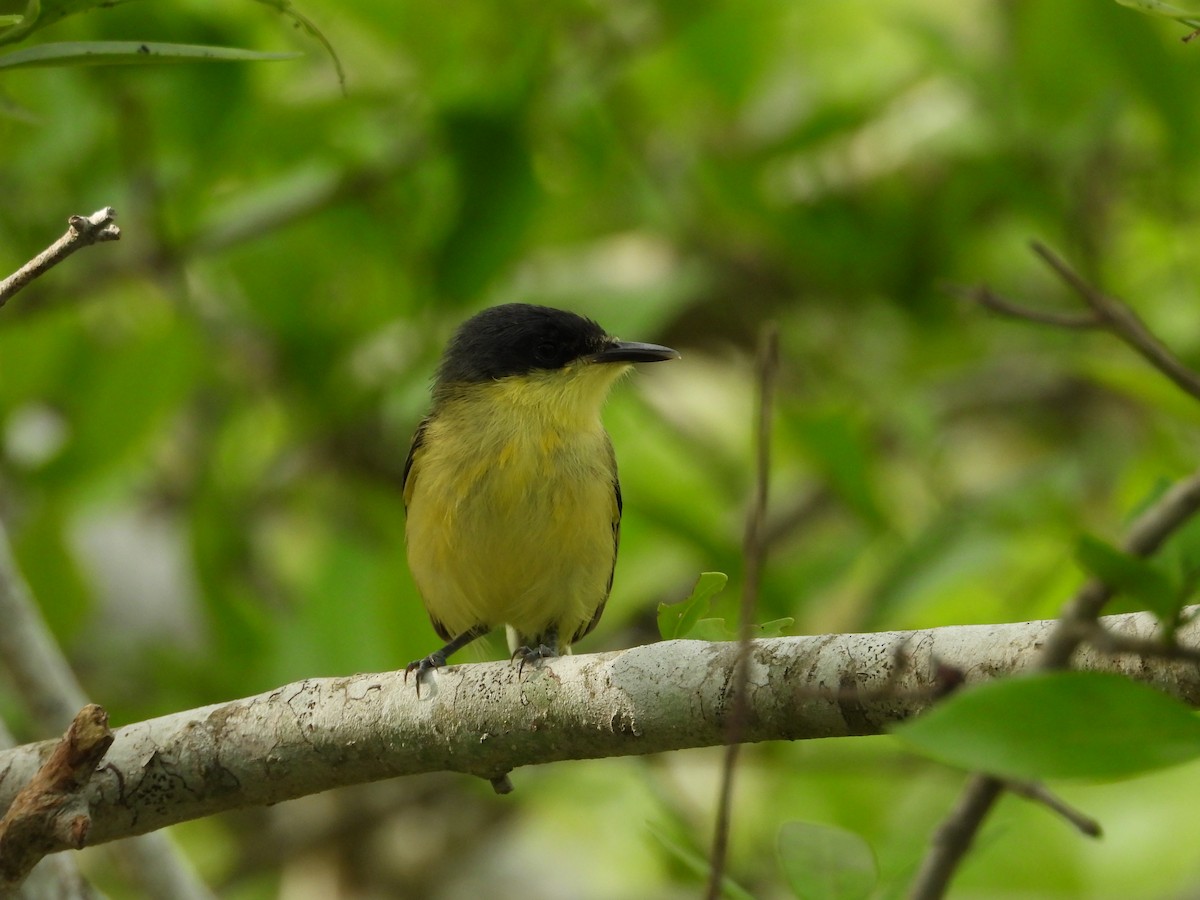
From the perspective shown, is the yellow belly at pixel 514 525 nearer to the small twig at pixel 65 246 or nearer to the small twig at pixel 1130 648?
the small twig at pixel 65 246

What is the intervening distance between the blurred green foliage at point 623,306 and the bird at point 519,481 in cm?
20

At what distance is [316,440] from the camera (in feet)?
20.0

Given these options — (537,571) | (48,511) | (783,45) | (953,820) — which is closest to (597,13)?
(783,45)

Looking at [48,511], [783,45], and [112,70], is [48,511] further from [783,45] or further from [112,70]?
[783,45]

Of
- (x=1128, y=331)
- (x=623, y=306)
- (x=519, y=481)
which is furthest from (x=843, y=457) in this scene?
(x=1128, y=331)

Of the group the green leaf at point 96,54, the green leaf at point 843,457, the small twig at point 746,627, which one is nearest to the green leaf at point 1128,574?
the small twig at point 746,627

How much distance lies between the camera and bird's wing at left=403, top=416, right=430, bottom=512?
5.16 meters

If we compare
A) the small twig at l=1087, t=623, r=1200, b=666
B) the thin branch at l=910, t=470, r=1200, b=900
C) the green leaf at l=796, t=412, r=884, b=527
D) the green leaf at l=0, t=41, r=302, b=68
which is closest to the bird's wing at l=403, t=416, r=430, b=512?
the green leaf at l=796, t=412, r=884, b=527

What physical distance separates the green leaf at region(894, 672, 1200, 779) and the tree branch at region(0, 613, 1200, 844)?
1.04 feet

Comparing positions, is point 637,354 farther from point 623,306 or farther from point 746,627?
point 746,627

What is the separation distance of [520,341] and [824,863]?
315cm

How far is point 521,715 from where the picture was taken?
9.01 feet

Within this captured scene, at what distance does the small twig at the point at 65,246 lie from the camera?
2.13 metres

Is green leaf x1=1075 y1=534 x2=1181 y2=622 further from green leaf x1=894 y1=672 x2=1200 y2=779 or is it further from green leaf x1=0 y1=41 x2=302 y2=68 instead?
green leaf x1=0 y1=41 x2=302 y2=68
